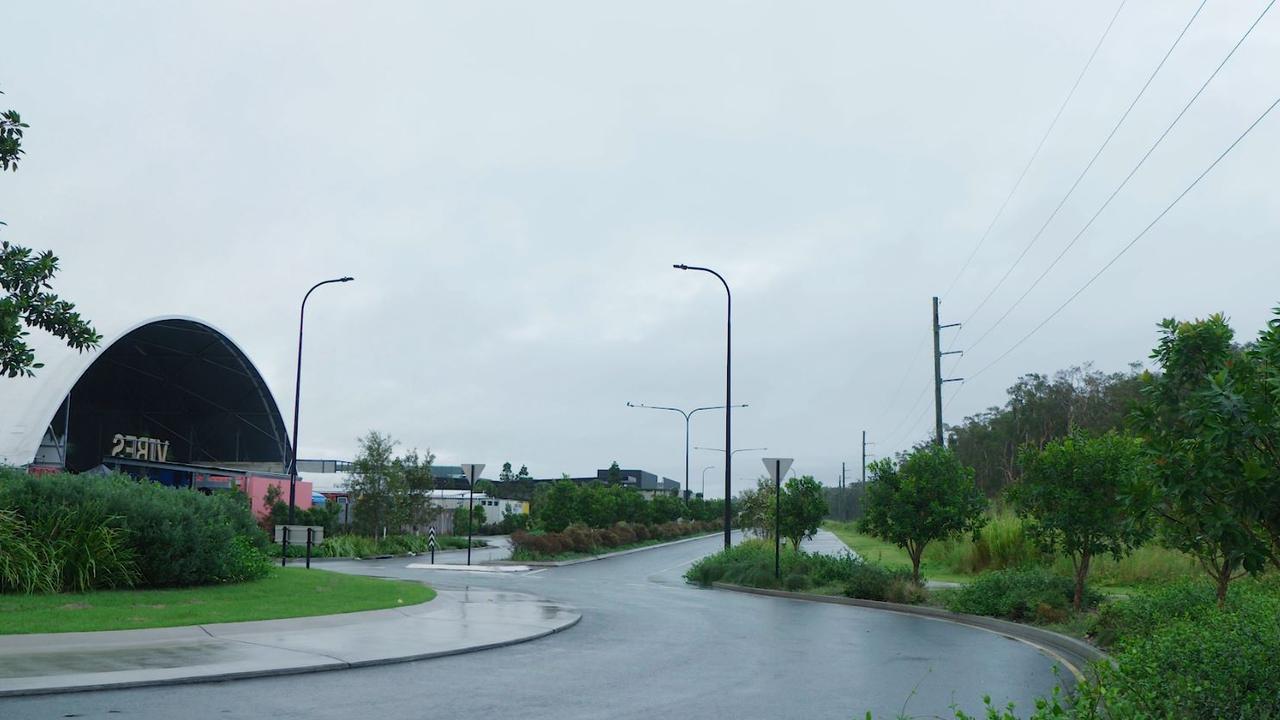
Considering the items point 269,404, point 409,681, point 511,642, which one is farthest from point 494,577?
point 269,404

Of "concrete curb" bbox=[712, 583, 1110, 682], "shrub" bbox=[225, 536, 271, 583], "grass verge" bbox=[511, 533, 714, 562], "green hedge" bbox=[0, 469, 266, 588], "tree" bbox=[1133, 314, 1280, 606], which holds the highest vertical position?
"tree" bbox=[1133, 314, 1280, 606]

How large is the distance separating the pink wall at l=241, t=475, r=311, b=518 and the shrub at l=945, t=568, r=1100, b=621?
39817 mm

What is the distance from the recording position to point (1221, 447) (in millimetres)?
7555

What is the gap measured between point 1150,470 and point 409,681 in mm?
7582

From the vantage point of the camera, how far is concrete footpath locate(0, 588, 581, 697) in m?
10.7

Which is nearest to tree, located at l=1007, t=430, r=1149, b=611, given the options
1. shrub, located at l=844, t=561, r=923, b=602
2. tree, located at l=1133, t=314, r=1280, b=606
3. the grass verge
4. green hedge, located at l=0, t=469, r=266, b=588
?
shrub, located at l=844, t=561, r=923, b=602

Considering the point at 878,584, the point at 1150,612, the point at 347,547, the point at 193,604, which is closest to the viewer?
the point at 1150,612

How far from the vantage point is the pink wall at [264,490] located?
5494 centimetres

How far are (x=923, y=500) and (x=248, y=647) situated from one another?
1583 centimetres

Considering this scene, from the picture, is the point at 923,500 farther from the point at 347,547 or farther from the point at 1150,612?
the point at 347,547

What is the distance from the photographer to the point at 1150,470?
29.3ft

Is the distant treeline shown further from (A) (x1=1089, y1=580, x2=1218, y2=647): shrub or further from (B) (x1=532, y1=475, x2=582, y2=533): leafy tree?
(A) (x1=1089, y1=580, x2=1218, y2=647): shrub

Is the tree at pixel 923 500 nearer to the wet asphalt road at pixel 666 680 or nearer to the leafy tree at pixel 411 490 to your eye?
the wet asphalt road at pixel 666 680

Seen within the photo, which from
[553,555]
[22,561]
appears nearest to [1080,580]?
[22,561]
